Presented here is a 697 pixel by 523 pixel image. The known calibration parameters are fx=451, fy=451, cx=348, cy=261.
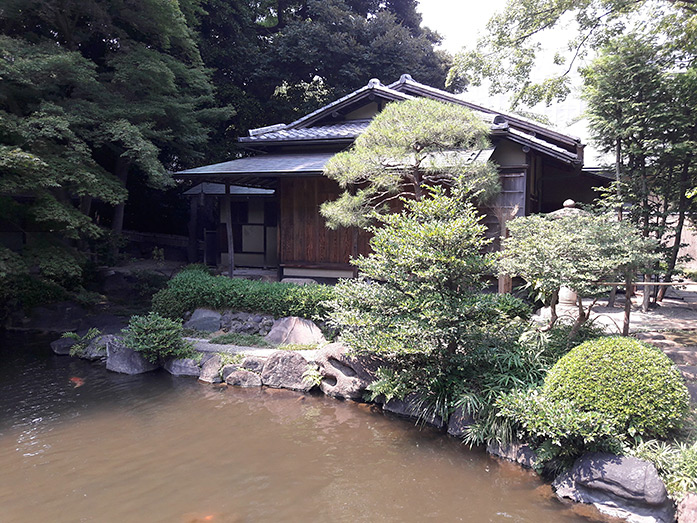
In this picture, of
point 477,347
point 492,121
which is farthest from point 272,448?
point 492,121

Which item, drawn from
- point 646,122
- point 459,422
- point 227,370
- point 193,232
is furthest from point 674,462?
point 193,232

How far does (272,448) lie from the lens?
582 centimetres

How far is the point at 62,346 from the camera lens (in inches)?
376

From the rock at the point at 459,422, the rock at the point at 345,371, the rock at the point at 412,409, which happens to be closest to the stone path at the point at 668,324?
the rock at the point at 459,422

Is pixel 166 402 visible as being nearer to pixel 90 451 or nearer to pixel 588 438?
pixel 90 451

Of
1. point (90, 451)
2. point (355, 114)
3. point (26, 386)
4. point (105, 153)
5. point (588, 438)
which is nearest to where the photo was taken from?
point (588, 438)

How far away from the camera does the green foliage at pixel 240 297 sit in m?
9.27

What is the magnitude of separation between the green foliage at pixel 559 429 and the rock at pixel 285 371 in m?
3.55

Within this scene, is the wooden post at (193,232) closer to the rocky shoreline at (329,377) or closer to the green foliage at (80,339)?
the green foliage at (80,339)

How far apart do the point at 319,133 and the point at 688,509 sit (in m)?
10.6

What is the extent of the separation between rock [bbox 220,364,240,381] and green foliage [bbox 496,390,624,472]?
4716 millimetres

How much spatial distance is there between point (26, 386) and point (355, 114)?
10025 mm

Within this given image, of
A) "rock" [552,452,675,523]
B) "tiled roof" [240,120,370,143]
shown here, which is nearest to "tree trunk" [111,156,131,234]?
"tiled roof" [240,120,370,143]

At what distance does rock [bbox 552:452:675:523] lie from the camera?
4.29 m
